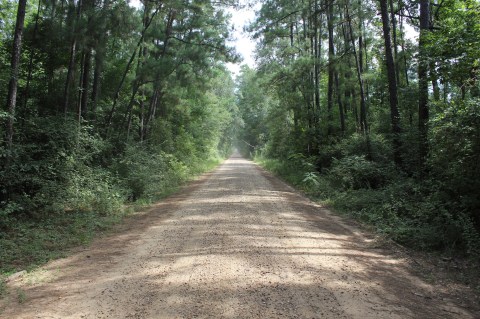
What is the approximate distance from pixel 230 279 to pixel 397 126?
9455mm

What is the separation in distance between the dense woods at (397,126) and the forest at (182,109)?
48 mm

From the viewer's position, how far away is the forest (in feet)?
23.0

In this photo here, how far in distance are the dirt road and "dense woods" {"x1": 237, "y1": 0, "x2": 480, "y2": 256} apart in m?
1.61

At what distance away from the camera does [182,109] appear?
78.3 feet

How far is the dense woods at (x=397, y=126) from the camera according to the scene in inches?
265

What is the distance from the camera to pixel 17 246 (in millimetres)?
6078

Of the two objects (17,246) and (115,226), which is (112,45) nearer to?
(115,226)

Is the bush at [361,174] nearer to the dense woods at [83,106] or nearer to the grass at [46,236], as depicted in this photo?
the dense woods at [83,106]

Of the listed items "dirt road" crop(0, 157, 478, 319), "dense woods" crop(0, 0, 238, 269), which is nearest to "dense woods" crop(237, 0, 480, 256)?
"dirt road" crop(0, 157, 478, 319)

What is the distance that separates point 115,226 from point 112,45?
1009 cm

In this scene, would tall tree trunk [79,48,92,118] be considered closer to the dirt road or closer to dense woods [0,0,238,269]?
dense woods [0,0,238,269]

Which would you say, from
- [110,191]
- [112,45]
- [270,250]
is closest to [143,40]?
[112,45]

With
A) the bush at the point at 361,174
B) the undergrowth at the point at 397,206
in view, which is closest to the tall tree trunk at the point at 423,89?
the undergrowth at the point at 397,206

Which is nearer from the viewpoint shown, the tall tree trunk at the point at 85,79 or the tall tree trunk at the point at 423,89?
the tall tree trunk at the point at 423,89
